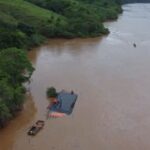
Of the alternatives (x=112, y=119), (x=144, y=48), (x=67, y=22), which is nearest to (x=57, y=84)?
(x=112, y=119)

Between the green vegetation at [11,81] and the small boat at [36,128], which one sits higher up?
the green vegetation at [11,81]

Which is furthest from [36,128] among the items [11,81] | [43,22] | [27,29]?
[43,22]

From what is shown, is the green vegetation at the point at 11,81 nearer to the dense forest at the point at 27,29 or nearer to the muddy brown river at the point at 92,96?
the dense forest at the point at 27,29

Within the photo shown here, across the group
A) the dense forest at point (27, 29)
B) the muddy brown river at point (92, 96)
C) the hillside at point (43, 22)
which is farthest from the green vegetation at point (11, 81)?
the hillside at point (43, 22)

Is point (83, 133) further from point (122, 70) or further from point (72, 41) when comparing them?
point (72, 41)

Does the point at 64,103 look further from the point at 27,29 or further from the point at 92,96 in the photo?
the point at 27,29

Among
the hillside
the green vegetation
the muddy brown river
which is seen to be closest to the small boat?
the muddy brown river

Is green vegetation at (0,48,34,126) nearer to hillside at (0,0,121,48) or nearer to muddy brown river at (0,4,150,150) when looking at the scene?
muddy brown river at (0,4,150,150)
